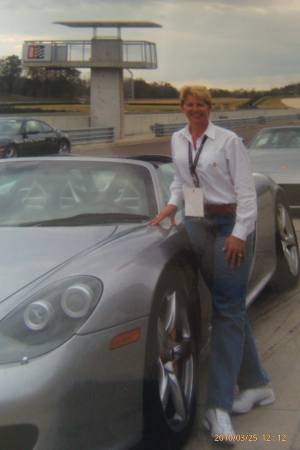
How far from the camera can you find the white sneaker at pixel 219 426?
3.29 m

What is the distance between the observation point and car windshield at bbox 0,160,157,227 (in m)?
3.96

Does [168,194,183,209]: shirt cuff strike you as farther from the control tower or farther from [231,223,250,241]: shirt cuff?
the control tower

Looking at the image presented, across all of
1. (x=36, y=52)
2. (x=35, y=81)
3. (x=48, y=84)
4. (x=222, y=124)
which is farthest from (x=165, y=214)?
(x=48, y=84)

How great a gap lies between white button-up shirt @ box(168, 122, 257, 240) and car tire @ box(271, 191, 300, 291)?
2.20m

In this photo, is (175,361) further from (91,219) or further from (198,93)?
(198,93)

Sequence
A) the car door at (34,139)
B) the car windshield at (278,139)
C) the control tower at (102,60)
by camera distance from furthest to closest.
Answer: the control tower at (102,60)
the car door at (34,139)
the car windshield at (278,139)

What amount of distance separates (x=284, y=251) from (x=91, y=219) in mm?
2218

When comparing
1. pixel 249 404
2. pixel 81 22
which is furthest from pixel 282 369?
pixel 81 22

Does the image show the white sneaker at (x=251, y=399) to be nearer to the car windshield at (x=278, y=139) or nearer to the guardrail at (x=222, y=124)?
the car windshield at (x=278, y=139)

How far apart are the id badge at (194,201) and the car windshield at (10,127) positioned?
19912 mm

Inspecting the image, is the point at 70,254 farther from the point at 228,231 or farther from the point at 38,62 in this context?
the point at 38,62

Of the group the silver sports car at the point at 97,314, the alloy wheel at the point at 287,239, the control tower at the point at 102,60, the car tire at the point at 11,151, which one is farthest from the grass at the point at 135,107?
the silver sports car at the point at 97,314

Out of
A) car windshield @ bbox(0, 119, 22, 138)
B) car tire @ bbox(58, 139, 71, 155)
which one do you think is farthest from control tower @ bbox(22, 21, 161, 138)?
car windshield @ bbox(0, 119, 22, 138)

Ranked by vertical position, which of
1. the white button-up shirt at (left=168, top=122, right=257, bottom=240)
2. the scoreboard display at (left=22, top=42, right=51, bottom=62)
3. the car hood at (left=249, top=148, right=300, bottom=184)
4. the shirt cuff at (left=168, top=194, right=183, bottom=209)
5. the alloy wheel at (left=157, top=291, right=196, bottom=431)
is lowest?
the alloy wheel at (left=157, top=291, right=196, bottom=431)
